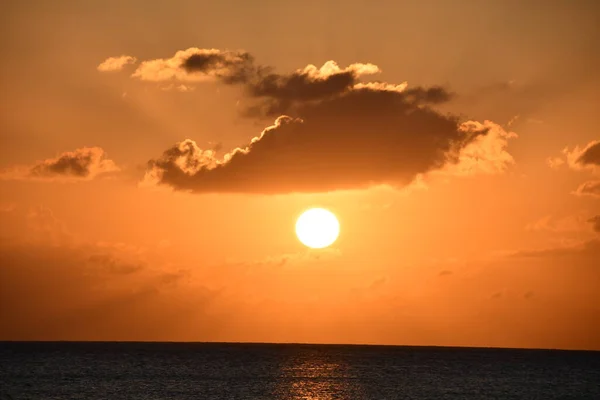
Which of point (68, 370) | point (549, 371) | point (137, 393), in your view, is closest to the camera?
point (137, 393)

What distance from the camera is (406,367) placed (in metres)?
200

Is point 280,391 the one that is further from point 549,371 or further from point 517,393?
point 549,371

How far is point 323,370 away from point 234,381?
43757mm

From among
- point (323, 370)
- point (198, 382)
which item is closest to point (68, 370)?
point (198, 382)

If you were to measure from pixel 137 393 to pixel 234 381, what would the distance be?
3047 cm

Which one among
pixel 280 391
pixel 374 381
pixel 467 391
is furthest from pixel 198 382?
pixel 467 391

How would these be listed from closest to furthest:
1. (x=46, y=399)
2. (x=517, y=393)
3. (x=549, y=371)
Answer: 1. (x=46, y=399)
2. (x=517, y=393)
3. (x=549, y=371)

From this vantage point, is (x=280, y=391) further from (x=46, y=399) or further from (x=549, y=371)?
(x=549, y=371)

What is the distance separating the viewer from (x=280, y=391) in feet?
395

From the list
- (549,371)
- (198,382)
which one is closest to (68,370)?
(198,382)

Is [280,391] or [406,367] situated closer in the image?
[280,391]

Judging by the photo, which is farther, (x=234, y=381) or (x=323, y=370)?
(x=323, y=370)

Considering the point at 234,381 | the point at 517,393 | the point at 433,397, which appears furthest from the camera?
the point at 234,381

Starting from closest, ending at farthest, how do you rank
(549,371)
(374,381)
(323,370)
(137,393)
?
(137,393) → (374,381) → (323,370) → (549,371)
